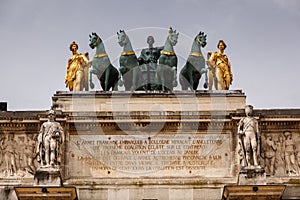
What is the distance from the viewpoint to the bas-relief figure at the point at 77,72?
26609mm

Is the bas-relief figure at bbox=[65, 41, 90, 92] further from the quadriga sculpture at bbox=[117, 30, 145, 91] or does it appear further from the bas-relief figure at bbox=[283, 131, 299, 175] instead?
the bas-relief figure at bbox=[283, 131, 299, 175]

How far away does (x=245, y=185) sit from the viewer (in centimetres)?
2319

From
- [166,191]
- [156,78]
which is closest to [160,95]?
[156,78]

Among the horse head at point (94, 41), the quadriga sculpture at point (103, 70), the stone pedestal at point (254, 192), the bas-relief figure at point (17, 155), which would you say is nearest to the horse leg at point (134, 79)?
the quadriga sculpture at point (103, 70)

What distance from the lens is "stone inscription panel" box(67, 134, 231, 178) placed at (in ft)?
81.3

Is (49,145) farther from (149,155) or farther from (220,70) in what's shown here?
(220,70)

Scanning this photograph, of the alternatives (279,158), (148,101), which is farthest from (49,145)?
(279,158)

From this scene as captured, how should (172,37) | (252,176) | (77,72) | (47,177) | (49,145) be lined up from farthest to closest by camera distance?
(172,37) < (77,72) < (49,145) < (252,176) < (47,177)

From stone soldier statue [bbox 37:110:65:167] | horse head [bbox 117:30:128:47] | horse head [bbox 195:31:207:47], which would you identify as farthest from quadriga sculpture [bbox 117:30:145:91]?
stone soldier statue [bbox 37:110:65:167]

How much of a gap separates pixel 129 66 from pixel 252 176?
5711 mm

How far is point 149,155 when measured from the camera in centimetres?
2495

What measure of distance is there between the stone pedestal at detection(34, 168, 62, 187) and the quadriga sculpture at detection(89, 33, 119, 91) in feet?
13.0

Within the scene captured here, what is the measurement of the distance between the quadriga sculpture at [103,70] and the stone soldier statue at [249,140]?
15.4 ft

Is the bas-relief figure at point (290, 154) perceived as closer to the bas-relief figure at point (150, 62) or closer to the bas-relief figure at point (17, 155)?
the bas-relief figure at point (150, 62)
